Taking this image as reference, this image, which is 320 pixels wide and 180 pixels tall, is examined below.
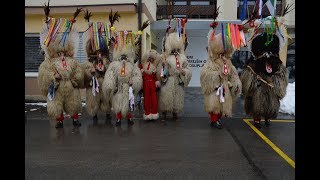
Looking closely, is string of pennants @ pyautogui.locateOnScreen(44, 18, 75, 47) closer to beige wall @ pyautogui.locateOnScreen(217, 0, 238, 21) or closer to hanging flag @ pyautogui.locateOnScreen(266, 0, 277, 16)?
hanging flag @ pyautogui.locateOnScreen(266, 0, 277, 16)

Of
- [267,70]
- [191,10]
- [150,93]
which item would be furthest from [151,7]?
[267,70]

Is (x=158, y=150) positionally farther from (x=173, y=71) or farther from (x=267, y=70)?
(x=267, y=70)

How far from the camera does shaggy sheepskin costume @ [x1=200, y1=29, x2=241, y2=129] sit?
7.13 metres

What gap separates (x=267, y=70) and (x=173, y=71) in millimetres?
1961

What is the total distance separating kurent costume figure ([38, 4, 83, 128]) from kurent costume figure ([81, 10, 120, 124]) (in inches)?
Answer: 19.1

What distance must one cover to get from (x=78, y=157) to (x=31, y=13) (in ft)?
27.2

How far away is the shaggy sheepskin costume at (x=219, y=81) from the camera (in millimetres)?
7129

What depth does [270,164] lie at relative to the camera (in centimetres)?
489

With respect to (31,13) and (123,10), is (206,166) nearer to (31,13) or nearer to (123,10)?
(123,10)

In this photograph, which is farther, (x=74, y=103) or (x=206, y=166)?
(x=74, y=103)

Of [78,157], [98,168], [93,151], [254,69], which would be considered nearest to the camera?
[98,168]

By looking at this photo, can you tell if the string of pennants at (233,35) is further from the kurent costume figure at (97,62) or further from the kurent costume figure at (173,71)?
the kurent costume figure at (97,62)

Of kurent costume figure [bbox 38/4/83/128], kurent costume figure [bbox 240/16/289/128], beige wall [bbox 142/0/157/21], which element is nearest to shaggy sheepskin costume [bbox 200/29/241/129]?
kurent costume figure [bbox 240/16/289/128]
